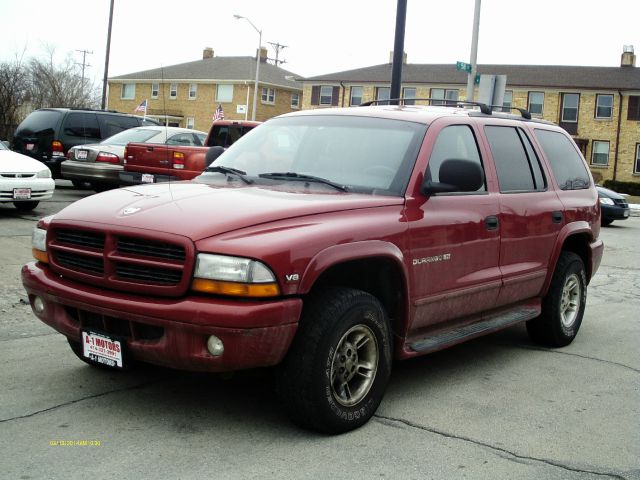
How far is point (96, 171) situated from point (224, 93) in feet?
155

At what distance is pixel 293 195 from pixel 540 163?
2.63 meters

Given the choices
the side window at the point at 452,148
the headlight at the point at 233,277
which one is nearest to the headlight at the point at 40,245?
the headlight at the point at 233,277

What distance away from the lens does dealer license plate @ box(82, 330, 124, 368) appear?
4102mm

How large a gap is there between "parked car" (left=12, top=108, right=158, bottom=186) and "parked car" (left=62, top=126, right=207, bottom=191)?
130 cm

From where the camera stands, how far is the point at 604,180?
48156mm

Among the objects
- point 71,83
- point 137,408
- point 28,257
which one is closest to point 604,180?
point 71,83

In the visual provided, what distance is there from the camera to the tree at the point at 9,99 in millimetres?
29503

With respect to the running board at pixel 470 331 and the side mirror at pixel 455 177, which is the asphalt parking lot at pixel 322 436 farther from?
the side mirror at pixel 455 177

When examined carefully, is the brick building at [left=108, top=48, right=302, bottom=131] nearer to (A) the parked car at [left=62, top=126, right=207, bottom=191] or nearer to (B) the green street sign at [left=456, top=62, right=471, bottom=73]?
(B) the green street sign at [left=456, top=62, right=471, bottom=73]

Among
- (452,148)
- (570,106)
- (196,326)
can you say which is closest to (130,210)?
(196,326)

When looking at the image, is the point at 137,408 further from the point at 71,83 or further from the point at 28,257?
the point at 71,83

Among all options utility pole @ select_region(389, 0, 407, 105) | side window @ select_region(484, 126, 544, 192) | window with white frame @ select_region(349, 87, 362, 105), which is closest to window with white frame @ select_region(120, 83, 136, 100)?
window with white frame @ select_region(349, 87, 362, 105)

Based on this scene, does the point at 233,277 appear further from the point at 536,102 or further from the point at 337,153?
the point at 536,102

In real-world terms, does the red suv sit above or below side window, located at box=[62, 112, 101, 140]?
below
